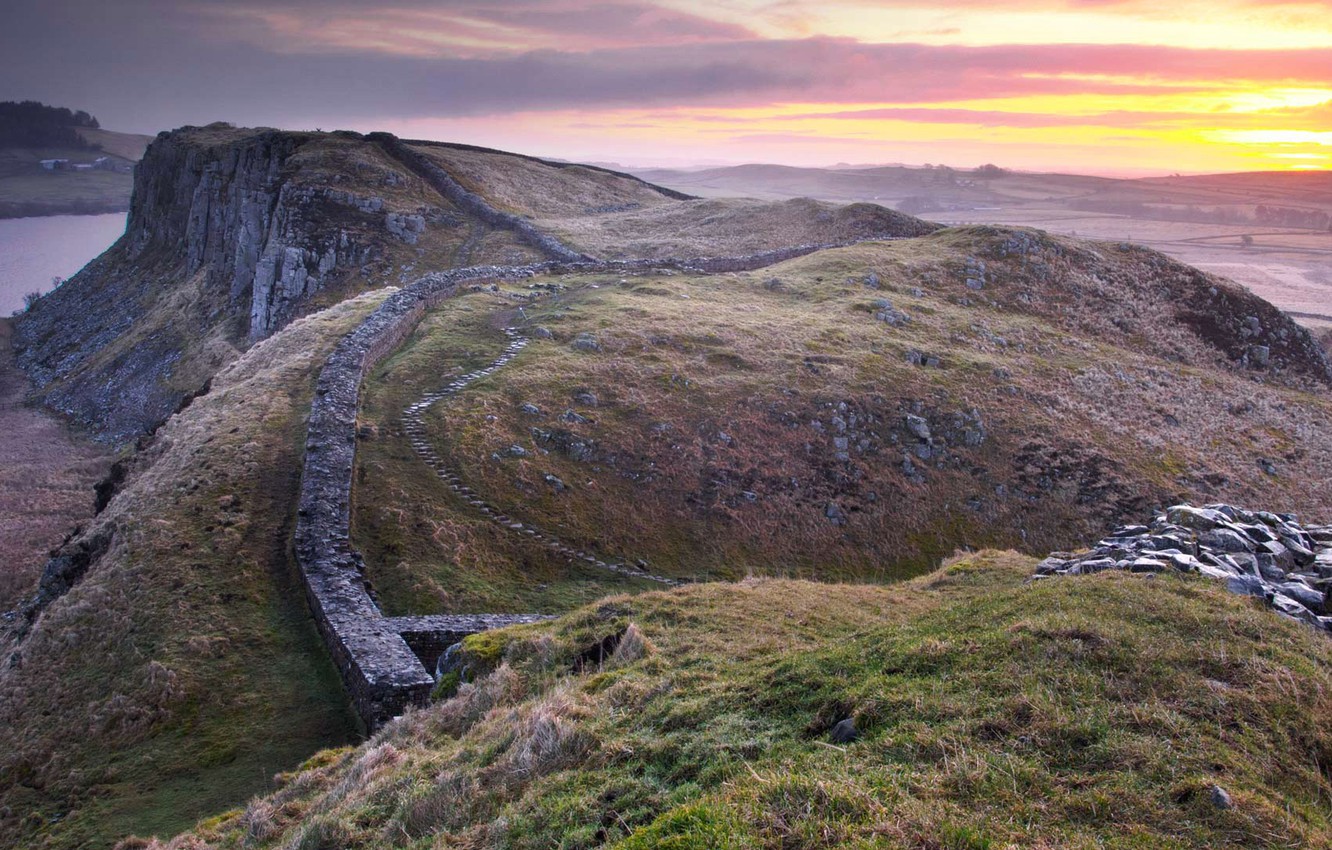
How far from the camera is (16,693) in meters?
19.7

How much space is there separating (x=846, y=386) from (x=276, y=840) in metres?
29.6

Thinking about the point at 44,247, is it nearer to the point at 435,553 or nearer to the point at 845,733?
the point at 435,553

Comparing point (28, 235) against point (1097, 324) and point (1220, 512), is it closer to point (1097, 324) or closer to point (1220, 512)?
point (1097, 324)

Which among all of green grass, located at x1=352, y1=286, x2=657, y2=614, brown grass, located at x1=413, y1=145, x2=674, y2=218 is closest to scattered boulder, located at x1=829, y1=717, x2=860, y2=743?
green grass, located at x1=352, y1=286, x2=657, y2=614

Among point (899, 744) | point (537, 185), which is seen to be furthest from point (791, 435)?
point (537, 185)

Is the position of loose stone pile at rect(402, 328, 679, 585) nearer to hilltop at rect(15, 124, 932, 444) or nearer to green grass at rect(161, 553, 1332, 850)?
green grass at rect(161, 553, 1332, 850)

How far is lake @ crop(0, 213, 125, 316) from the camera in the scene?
417ft

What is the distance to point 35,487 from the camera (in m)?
48.3

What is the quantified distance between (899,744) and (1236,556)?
11.1 meters

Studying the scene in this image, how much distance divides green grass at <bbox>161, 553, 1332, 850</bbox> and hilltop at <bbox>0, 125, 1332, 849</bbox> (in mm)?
Result: 63

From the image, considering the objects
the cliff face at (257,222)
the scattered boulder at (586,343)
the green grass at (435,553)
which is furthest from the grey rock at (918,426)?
the cliff face at (257,222)

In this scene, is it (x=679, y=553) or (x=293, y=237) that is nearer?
(x=679, y=553)

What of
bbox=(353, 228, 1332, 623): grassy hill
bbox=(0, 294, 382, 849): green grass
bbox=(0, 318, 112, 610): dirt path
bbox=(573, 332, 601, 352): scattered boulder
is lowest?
bbox=(0, 318, 112, 610): dirt path

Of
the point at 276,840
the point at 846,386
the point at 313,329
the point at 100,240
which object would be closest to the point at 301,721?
the point at 276,840
